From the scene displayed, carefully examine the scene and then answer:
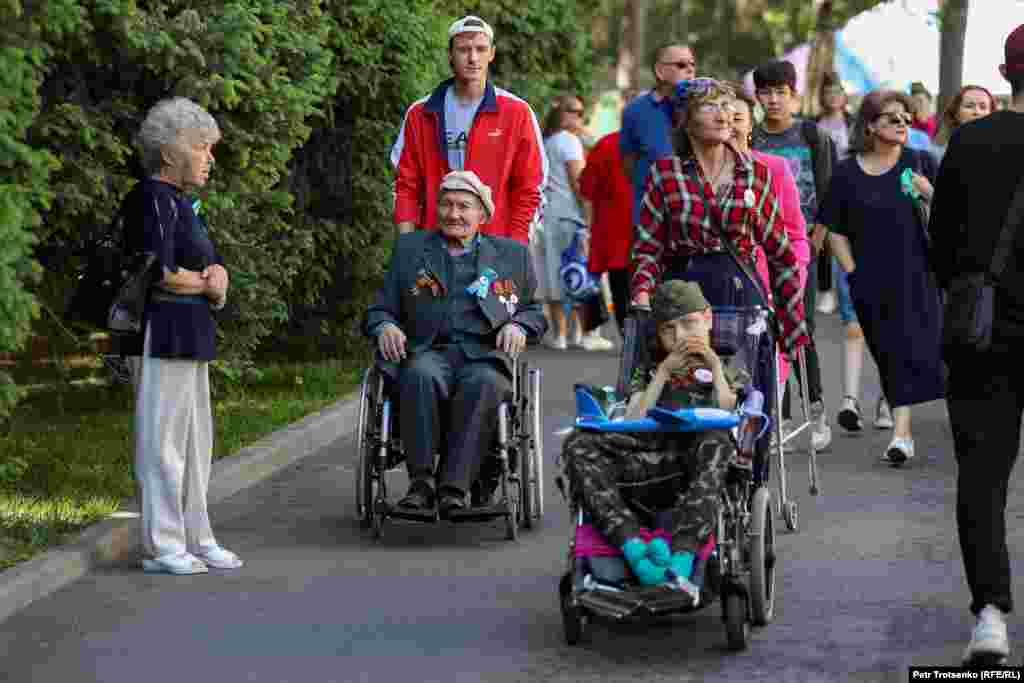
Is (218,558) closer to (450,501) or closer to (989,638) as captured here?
(450,501)

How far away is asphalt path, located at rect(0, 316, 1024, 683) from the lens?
22.6 feet

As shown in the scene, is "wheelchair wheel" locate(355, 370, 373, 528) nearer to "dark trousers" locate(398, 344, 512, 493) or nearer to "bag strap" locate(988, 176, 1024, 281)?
"dark trousers" locate(398, 344, 512, 493)

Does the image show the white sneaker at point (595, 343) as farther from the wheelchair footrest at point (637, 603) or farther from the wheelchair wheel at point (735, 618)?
the wheelchair footrest at point (637, 603)

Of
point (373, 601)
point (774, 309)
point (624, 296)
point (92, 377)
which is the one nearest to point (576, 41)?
point (624, 296)

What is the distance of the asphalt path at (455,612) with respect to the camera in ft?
22.6

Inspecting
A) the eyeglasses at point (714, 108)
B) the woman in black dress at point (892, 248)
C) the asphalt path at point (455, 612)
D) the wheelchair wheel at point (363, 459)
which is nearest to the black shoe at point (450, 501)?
the asphalt path at point (455, 612)

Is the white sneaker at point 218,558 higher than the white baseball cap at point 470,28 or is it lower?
lower

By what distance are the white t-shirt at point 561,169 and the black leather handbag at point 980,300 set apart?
41.3ft

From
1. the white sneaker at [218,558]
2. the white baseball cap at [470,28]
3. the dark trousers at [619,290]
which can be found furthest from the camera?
the dark trousers at [619,290]

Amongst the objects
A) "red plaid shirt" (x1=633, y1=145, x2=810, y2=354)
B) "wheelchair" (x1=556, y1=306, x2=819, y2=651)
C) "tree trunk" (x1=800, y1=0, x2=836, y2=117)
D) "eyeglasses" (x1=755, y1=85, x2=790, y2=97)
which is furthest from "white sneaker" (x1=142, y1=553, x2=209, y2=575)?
"tree trunk" (x1=800, y1=0, x2=836, y2=117)

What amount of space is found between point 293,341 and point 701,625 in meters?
9.99

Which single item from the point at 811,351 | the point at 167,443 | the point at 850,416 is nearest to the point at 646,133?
the point at 811,351

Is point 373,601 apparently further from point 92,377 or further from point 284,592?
point 92,377

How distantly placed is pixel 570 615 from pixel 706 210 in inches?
99.4
